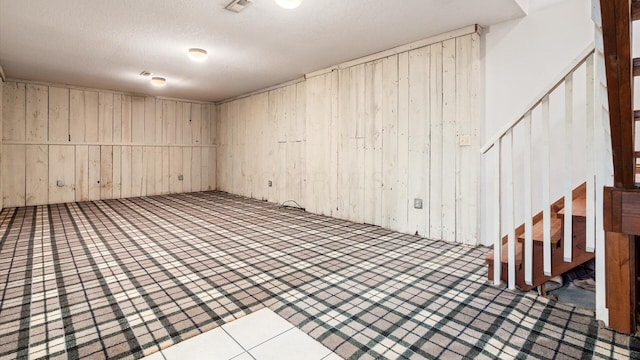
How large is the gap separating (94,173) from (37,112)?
1.43 metres

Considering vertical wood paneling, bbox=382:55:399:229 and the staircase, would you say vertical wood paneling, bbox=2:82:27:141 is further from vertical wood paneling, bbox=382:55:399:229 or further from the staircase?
the staircase

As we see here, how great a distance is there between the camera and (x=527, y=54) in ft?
10.2

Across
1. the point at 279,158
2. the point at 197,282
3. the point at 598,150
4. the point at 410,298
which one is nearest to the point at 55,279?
the point at 197,282

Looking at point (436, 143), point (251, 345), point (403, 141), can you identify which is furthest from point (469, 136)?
point (251, 345)

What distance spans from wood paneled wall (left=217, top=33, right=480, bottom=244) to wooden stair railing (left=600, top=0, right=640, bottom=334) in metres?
1.71

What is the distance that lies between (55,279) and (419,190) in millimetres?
3571

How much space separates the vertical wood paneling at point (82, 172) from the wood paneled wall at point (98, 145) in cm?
2

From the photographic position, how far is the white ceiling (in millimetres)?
2959

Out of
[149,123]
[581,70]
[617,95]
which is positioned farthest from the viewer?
[149,123]

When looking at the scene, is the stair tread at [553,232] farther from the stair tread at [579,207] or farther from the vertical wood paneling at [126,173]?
the vertical wood paneling at [126,173]

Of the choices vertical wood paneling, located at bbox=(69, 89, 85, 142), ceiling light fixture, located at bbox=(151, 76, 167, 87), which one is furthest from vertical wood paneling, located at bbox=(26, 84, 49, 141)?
ceiling light fixture, located at bbox=(151, 76, 167, 87)

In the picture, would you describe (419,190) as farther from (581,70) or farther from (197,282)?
(197,282)

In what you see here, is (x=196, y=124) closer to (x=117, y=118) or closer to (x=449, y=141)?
(x=117, y=118)

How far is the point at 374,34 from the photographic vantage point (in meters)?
3.62
